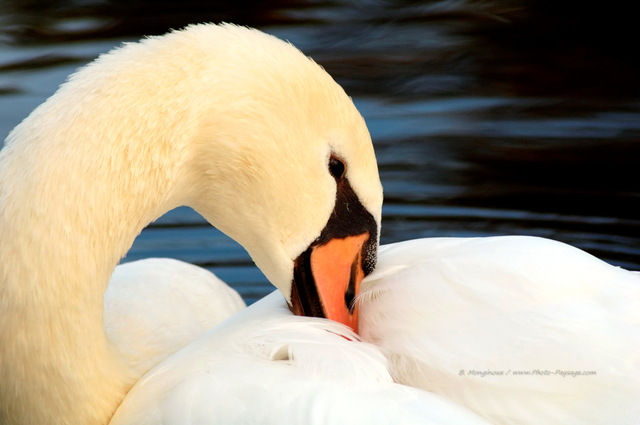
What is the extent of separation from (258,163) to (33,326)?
25.7 inches

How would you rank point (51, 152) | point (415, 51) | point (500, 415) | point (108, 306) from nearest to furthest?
point (500, 415) → point (51, 152) → point (108, 306) → point (415, 51)

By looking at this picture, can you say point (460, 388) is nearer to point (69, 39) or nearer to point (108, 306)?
point (108, 306)

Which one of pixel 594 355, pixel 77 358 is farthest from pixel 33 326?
pixel 594 355

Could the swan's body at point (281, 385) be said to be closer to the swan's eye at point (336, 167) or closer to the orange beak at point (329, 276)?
the orange beak at point (329, 276)

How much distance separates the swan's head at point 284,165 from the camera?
287 cm

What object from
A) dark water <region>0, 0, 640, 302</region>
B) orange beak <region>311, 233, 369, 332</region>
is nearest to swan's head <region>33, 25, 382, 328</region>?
orange beak <region>311, 233, 369, 332</region>

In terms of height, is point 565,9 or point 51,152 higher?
point 51,152

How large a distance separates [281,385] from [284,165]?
0.63 metres

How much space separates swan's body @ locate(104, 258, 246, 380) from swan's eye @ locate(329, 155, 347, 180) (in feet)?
2.36

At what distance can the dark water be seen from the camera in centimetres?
508

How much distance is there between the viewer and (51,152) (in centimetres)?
270

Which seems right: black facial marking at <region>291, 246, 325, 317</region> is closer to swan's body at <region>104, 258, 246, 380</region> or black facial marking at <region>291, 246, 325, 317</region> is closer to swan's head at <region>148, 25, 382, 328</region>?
swan's head at <region>148, 25, 382, 328</region>

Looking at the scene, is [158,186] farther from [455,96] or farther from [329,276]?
[455,96]

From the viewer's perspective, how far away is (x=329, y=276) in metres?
3.03
